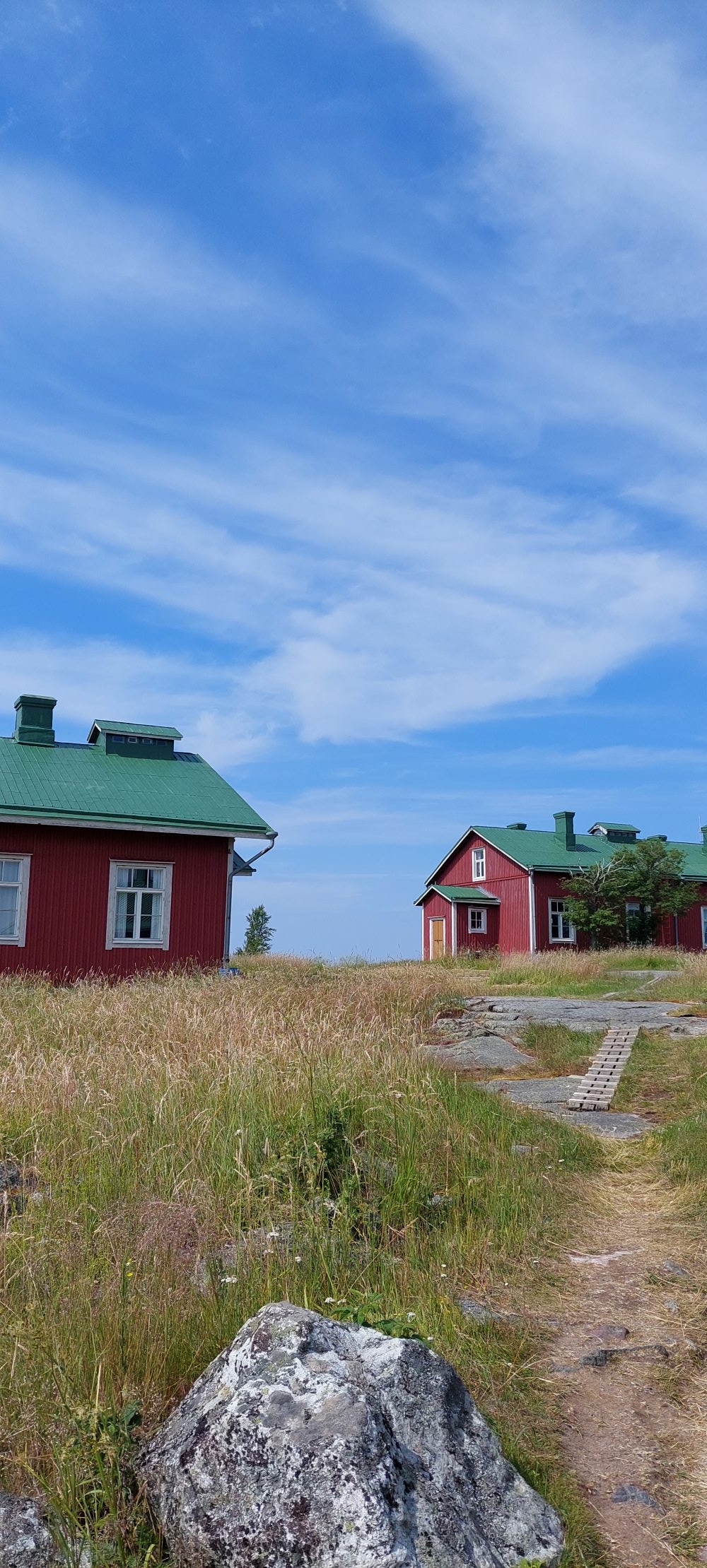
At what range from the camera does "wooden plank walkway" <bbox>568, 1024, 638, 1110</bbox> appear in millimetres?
8250

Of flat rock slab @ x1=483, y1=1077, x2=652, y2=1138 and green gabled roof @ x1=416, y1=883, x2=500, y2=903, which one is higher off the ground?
green gabled roof @ x1=416, y1=883, x2=500, y2=903

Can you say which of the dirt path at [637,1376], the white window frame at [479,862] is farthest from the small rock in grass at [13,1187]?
the white window frame at [479,862]

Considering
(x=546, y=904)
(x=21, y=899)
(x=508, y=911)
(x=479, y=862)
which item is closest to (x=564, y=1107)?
(x=21, y=899)

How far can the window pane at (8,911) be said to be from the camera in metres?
17.5

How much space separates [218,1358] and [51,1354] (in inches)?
22.5

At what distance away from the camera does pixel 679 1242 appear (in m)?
5.19

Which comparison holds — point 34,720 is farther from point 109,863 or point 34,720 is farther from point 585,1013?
point 585,1013

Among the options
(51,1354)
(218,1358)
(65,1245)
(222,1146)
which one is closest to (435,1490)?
(218,1358)

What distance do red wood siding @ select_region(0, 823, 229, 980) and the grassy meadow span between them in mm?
9538

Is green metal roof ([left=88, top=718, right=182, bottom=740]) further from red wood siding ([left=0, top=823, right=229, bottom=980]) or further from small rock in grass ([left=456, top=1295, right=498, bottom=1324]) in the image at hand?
small rock in grass ([left=456, top=1295, right=498, bottom=1324])

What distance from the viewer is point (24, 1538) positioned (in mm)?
2572

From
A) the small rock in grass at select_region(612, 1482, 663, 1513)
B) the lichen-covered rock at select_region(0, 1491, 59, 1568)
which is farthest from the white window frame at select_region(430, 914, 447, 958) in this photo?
the lichen-covered rock at select_region(0, 1491, 59, 1568)

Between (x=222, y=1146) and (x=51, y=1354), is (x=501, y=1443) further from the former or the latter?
(x=222, y=1146)

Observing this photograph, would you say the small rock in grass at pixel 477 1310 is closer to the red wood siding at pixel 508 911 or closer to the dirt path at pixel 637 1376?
the dirt path at pixel 637 1376
